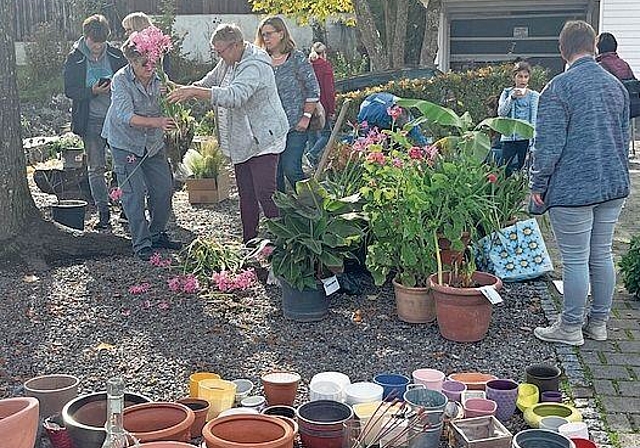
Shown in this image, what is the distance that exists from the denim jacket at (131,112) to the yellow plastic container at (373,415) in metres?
3.40

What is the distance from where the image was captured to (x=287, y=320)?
219 inches

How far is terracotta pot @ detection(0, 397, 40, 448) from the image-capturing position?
2844 millimetres

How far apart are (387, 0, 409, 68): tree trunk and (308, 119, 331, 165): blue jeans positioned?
764cm

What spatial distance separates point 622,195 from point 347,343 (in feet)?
5.81

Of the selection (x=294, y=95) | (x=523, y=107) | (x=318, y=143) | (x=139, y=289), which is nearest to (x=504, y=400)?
(x=139, y=289)

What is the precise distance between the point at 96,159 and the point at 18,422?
5091mm

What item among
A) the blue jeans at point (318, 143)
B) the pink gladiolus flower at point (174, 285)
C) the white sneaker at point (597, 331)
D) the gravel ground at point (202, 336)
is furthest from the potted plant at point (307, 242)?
the blue jeans at point (318, 143)

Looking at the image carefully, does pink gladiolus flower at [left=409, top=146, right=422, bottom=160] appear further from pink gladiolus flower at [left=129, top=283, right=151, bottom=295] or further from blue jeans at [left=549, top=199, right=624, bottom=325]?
pink gladiolus flower at [left=129, top=283, right=151, bottom=295]

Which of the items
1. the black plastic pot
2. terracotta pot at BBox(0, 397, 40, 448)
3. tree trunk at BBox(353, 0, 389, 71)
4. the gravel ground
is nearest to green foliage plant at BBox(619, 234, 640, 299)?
the gravel ground

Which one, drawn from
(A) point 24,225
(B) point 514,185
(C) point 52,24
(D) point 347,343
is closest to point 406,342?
(D) point 347,343

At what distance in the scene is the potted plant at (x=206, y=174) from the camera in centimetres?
914

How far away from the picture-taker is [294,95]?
7.42 metres

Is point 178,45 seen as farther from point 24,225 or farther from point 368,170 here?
point 368,170

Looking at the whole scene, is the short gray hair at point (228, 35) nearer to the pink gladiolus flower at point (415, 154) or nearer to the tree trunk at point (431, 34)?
the pink gladiolus flower at point (415, 154)
